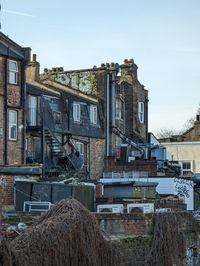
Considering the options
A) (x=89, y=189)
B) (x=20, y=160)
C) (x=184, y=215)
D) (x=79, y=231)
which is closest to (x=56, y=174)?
(x=20, y=160)

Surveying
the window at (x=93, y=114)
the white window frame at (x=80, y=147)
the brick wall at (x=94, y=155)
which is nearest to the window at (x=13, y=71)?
the brick wall at (x=94, y=155)

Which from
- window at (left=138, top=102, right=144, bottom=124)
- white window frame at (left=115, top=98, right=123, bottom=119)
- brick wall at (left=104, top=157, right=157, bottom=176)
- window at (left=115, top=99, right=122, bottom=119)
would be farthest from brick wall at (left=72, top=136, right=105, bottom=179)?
window at (left=138, top=102, right=144, bottom=124)

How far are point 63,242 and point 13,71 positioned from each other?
1008 inches

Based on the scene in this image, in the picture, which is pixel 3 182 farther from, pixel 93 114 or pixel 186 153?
pixel 186 153

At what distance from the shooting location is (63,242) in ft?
39.3

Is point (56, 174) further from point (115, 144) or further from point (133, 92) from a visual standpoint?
point (133, 92)

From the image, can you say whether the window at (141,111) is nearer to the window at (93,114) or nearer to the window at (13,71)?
the window at (93,114)

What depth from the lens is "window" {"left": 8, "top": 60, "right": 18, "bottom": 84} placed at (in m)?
36.2

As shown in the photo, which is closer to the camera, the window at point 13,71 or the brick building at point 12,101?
the brick building at point 12,101

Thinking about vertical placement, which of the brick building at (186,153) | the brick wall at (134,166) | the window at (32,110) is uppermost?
the window at (32,110)

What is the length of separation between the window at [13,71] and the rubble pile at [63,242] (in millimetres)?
24353

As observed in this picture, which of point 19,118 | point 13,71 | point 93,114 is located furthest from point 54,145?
point 93,114

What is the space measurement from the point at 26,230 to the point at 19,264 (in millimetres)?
1075

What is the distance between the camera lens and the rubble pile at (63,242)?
11469 mm
